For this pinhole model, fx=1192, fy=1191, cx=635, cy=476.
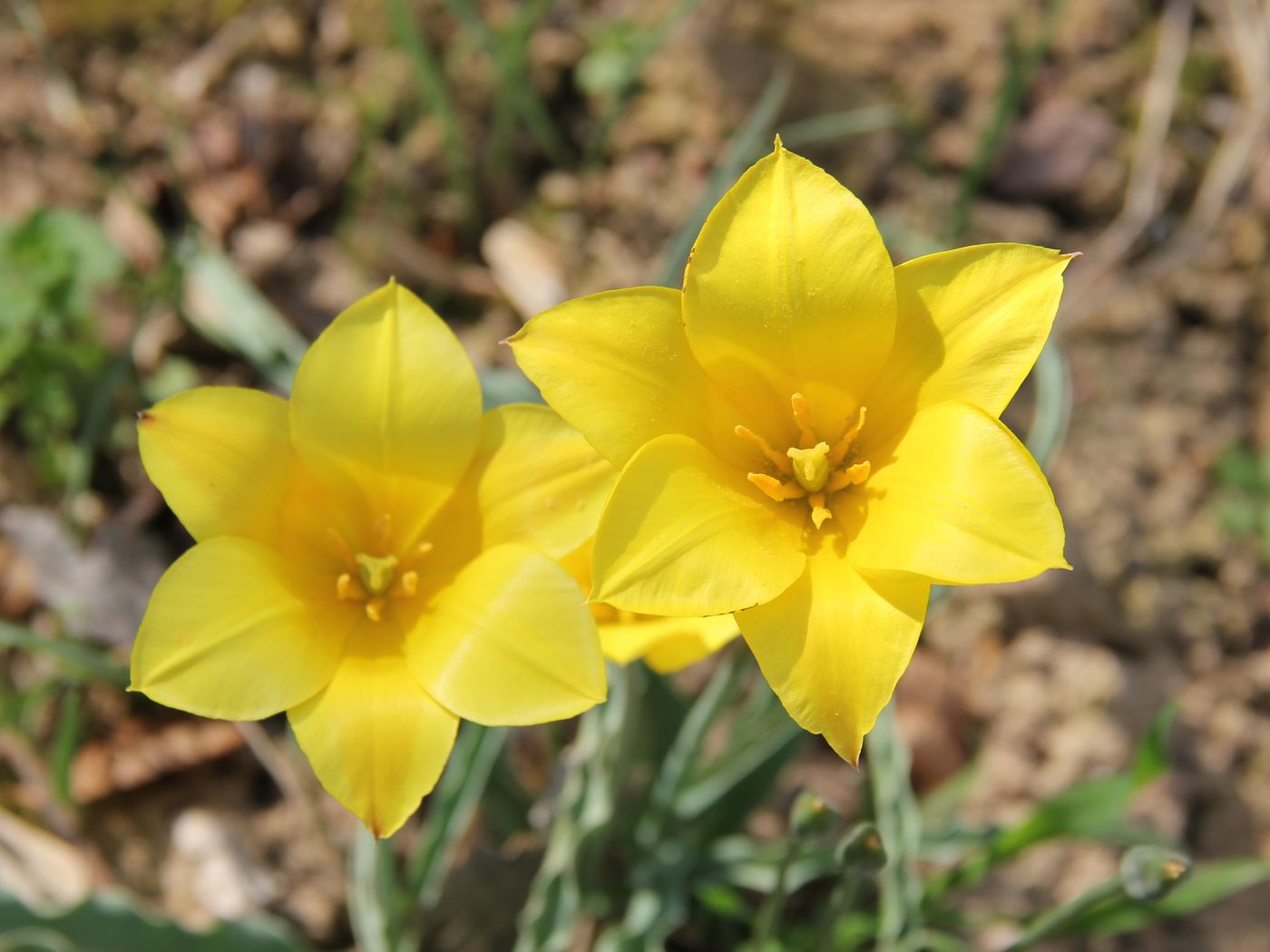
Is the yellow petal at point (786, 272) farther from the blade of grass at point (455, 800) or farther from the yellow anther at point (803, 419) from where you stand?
the blade of grass at point (455, 800)

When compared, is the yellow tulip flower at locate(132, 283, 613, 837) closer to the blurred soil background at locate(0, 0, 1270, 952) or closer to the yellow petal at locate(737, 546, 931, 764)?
the yellow petal at locate(737, 546, 931, 764)

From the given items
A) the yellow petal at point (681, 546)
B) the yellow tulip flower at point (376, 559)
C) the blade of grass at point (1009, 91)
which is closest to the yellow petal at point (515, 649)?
the yellow tulip flower at point (376, 559)

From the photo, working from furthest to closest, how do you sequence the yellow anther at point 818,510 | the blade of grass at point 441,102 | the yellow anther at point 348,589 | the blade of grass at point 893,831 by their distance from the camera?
the blade of grass at point 441,102
the blade of grass at point 893,831
the yellow anther at point 348,589
the yellow anther at point 818,510

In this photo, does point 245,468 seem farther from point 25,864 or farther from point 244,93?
point 244,93

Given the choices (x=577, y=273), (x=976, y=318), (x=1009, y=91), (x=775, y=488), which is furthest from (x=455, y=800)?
(x=1009, y=91)

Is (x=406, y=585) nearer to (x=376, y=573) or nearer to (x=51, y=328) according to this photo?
(x=376, y=573)

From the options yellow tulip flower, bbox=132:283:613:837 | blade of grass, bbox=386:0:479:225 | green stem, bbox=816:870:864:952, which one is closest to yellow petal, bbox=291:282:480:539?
yellow tulip flower, bbox=132:283:613:837

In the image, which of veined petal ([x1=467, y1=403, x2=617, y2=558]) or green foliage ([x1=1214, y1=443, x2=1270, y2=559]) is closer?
veined petal ([x1=467, y1=403, x2=617, y2=558])
